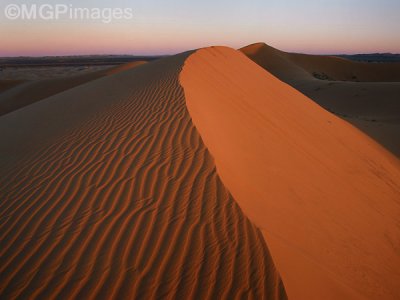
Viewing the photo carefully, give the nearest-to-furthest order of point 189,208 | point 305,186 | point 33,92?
point 189,208, point 305,186, point 33,92

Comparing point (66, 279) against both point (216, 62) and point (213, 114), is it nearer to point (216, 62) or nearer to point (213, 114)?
point (213, 114)

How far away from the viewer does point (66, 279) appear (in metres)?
2.64

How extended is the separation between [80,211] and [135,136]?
72.1 inches

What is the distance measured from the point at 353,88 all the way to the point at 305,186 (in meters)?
18.5

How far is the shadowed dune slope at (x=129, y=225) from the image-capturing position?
8.45ft

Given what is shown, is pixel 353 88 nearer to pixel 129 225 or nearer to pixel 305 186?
pixel 305 186

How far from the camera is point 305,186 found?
15.6 feet

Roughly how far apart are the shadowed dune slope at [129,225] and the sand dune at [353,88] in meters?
8.95

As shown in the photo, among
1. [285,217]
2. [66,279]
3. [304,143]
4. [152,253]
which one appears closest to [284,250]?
[285,217]

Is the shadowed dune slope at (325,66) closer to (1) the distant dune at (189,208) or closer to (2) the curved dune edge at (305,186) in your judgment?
(2) the curved dune edge at (305,186)

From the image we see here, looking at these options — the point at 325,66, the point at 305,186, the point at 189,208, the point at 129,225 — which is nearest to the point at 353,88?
the point at 305,186

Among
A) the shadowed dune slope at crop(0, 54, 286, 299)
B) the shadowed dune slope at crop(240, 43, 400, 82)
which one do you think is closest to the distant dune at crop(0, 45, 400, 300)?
the shadowed dune slope at crop(0, 54, 286, 299)

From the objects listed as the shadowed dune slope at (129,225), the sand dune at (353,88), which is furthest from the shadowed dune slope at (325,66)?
the shadowed dune slope at (129,225)

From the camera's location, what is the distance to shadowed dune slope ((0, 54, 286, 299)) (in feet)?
8.45
